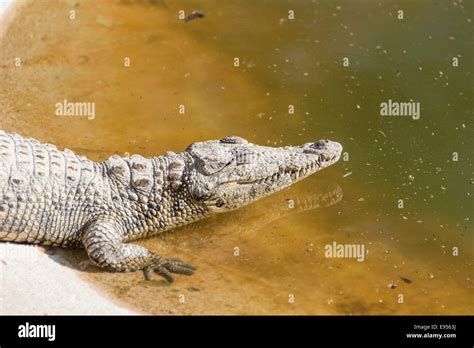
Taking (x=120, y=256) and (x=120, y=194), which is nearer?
(x=120, y=256)

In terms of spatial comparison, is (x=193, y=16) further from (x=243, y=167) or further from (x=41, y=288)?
(x=41, y=288)

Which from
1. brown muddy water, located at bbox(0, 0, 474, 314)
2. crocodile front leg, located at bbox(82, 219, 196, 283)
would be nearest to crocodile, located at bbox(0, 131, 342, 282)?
crocodile front leg, located at bbox(82, 219, 196, 283)

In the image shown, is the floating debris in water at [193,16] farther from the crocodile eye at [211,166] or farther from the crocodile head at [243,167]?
the crocodile eye at [211,166]

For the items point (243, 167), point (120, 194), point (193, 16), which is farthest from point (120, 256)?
point (193, 16)

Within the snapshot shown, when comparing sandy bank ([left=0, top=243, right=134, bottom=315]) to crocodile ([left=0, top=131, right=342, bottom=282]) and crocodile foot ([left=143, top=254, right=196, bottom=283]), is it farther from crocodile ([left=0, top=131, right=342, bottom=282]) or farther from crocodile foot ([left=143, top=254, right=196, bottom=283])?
crocodile foot ([left=143, top=254, right=196, bottom=283])

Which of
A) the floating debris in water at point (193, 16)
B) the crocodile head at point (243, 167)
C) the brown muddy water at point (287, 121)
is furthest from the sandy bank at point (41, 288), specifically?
the floating debris in water at point (193, 16)

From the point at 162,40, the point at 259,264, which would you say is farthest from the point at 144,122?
the point at 259,264
